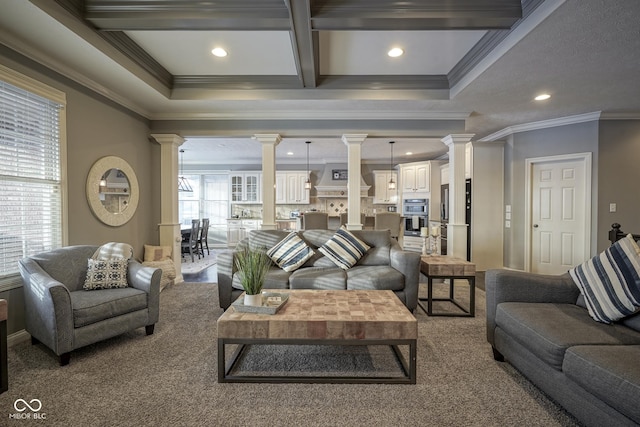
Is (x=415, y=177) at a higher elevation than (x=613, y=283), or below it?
higher

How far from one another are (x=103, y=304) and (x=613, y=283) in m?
3.64

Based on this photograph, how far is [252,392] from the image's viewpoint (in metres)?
1.80

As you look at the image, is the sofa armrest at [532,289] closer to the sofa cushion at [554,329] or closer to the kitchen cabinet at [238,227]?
the sofa cushion at [554,329]

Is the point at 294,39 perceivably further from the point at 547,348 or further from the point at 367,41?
the point at 547,348

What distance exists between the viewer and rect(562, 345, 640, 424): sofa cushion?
1.22 m

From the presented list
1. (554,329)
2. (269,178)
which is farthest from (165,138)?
(554,329)

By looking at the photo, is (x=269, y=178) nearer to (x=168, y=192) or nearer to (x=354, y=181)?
(x=354, y=181)

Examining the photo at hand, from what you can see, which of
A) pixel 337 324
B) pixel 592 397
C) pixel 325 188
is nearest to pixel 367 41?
pixel 337 324

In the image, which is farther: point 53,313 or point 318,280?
point 318,280

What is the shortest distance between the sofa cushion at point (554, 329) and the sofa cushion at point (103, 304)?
2.93 meters

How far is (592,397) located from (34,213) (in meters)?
4.24

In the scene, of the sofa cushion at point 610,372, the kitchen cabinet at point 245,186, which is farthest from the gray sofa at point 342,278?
the kitchen cabinet at point 245,186

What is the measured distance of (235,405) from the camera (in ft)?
5.53

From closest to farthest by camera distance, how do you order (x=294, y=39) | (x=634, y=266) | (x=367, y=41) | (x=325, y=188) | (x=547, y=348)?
1. (x=547, y=348)
2. (x=634, y=266)
3. (x=294, y=39)
4. (x=367, y=41)
5. (x=325, y=188)
